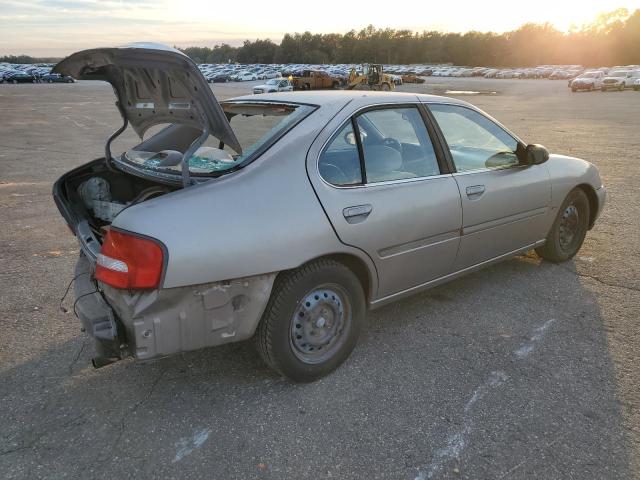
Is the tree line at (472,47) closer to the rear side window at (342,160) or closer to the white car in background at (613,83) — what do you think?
the white car in background at (613,83)

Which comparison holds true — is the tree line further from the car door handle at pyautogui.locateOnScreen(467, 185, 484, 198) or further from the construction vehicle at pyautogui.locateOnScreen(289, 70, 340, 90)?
the car door handle at pyautogui.locateOnScreen(467, 185, 484, 198)

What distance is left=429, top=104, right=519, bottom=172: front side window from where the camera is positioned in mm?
3709

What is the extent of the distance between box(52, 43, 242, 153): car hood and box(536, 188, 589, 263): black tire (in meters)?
3.09

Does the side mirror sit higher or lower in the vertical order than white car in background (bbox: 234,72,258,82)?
higher

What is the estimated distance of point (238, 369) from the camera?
125 inches

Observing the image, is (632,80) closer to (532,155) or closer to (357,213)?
(532,155)

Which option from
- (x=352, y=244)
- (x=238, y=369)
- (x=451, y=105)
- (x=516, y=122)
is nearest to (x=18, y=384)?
(x=238, y=369)

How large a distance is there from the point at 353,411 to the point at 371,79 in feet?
113

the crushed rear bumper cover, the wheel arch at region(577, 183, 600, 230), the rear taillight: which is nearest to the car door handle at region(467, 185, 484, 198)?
the wheel arch at region(577, 183, 600, 230)

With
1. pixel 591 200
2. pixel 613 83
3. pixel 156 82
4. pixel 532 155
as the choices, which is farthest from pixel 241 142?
pixel 613 83

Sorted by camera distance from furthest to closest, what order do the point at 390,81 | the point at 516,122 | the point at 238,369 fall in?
the point at 390,81 < the point at 516,122 < the point at 238,369

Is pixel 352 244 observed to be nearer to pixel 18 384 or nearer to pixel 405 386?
pixel 405 386

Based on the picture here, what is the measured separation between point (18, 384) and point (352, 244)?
206 centimetres

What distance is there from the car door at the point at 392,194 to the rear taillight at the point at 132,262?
0.95 metres
